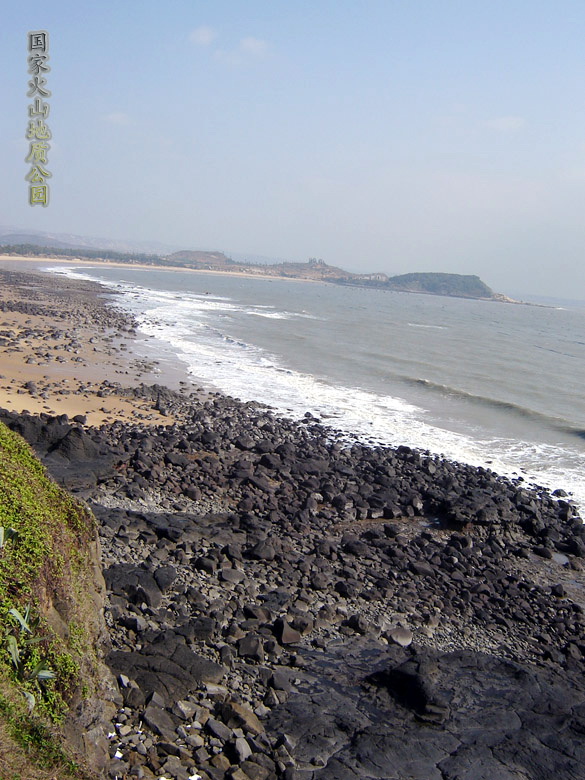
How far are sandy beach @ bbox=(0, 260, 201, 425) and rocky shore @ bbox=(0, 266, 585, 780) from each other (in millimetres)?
1989

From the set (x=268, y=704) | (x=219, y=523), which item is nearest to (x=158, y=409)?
(x=219, y=523)

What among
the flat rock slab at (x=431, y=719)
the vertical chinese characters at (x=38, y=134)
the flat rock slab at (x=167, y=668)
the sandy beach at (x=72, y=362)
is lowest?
the flat rock slab at (x=431, y=719)

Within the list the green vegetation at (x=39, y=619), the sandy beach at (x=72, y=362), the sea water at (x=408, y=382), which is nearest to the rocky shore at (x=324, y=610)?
the green vegetation at (x=39, y=619)

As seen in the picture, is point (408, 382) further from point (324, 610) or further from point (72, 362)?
point (324, 610)

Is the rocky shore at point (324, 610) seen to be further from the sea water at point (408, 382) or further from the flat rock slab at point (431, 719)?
the sea water at point (408, 382)

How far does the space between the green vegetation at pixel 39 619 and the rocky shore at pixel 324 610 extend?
869mm

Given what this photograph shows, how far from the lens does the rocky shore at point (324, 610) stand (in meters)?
6.60

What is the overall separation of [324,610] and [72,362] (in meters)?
18.6

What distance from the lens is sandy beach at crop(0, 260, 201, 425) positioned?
1878 cm

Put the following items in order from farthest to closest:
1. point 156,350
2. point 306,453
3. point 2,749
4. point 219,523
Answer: point 156,350 < point 306,453 < point 219,523 < point 2,749

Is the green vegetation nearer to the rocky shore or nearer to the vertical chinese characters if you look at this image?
the rocky shore

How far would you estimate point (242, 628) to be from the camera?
849cm

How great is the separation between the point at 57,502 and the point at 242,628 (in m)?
3.12

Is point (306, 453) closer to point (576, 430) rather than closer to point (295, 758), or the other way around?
point (295, 758)
